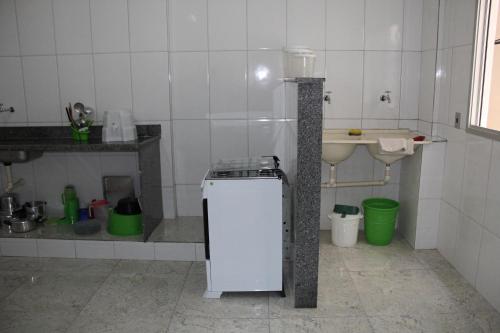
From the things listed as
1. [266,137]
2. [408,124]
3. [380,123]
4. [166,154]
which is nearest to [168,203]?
[166,154]

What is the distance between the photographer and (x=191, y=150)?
3674 millimetres

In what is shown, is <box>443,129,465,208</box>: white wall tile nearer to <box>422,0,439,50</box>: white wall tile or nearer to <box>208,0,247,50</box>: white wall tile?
<box>422,0,439,50</box>: white wall tile

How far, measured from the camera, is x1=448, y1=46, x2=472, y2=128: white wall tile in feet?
9.11

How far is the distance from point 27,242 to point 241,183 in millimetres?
1997

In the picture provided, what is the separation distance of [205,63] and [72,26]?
3.79 ft

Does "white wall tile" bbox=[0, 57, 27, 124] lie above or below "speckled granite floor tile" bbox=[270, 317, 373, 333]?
above

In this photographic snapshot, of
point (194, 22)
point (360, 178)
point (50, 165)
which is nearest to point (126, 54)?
point (194, 22)

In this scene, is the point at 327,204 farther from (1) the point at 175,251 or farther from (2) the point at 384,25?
(2) the point at 384,25

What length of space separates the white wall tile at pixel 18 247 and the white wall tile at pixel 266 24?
2.40 meters

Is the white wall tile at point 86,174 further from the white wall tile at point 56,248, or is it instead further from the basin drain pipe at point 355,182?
the basin drain pipe at point 355,182

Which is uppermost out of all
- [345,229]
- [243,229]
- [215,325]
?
[243,229]

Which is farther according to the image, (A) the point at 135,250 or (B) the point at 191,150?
(B) the point at 191,150

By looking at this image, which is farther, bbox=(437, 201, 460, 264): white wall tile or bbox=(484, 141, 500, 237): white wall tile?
bbox=(437, 201, 460, 264): white wall tile

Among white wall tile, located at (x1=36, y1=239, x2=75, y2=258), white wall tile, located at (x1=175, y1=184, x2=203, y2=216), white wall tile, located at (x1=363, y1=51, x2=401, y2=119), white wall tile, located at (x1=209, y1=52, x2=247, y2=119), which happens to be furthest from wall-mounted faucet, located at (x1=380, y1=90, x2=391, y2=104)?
white wall tile, located at (x1=36, y1=239, x2=75, y2=258)
